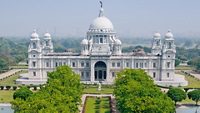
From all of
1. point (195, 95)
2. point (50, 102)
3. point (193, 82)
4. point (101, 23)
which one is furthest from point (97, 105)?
point (101, 23)

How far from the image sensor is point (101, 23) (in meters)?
93.6

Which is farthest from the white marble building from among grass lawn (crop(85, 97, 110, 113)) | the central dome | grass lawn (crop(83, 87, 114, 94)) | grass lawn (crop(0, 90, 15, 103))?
grass lawn (crop(85, 97, 110, 113))

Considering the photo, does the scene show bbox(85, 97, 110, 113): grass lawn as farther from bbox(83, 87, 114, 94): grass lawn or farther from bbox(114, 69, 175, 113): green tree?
bbox(83, 87, 114, 94): grass lawn

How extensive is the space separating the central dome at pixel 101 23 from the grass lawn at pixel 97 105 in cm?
3028

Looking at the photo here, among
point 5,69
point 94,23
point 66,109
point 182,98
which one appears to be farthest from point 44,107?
point 5,69

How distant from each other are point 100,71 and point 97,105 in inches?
1089

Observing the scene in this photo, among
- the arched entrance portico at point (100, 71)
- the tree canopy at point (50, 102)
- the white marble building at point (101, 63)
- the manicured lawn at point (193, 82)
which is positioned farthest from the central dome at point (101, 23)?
the tree canopy at point (50, 102)

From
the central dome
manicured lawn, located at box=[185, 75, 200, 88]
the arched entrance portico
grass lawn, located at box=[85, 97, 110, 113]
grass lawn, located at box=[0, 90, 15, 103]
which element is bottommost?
grass lawn, located at box=[85, 97, 110, 113]

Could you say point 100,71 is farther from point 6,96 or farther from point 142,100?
point 142,100

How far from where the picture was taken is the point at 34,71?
87000 mm

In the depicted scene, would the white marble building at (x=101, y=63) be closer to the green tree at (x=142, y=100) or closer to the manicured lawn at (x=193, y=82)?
the manicured lawn at (x=193, y=82)

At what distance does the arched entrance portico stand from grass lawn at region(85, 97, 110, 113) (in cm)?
2051

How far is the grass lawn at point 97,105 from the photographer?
56456mm

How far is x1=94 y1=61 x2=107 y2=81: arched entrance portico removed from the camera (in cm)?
8731
